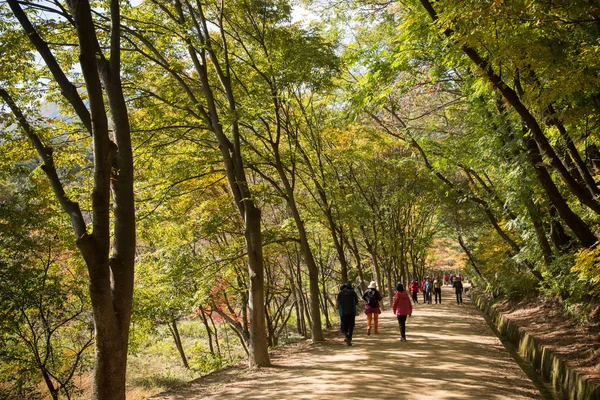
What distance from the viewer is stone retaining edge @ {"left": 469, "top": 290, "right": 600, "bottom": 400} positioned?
6.29 m

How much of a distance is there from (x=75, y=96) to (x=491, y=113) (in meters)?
9.68

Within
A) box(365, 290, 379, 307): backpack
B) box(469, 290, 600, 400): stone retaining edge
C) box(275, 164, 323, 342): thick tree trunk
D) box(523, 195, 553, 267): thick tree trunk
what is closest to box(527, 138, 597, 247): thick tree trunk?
box(469, 290, 600, 400): stone retaining edge

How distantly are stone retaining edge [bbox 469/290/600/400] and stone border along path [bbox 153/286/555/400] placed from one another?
0.35 meters

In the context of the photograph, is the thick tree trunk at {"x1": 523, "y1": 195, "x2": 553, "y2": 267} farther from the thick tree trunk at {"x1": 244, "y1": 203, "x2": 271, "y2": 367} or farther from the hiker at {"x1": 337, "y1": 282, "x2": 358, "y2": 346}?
the thick tree trunk at {"x1": 244, "y1": 203, "x2": 271, "y2": 367}

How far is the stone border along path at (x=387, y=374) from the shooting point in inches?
264

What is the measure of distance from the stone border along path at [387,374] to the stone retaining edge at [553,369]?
13.8 inches

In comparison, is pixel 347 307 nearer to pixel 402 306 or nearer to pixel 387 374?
pixel 402 306

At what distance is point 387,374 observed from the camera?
25.5 ft

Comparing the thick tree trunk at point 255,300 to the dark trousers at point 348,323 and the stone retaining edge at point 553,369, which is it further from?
the stone retaining edge at point 553,369

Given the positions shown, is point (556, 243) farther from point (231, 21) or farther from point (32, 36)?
point (32, 36)

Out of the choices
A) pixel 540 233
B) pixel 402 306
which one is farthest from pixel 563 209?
pixel 402 306

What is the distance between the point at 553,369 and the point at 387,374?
3379mm

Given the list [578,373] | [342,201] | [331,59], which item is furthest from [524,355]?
[331,59]

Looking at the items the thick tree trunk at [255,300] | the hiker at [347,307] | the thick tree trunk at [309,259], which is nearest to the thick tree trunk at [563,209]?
the hiker at [347,307]
